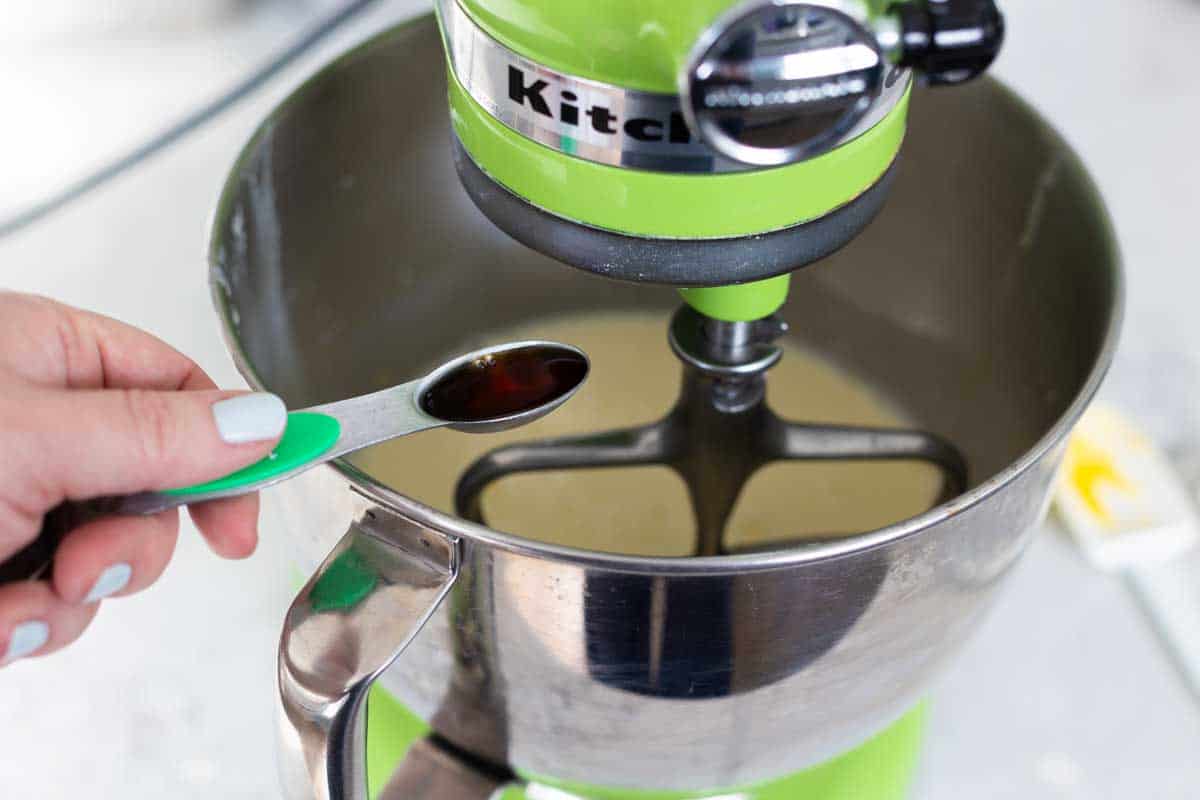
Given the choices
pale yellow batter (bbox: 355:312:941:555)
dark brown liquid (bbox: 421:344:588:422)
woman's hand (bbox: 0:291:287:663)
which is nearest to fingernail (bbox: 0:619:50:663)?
woman's hand (bbox: 0:291:287:663)

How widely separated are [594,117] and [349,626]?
16 cm

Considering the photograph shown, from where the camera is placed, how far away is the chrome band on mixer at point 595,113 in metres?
0.34

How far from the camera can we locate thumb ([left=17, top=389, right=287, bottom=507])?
0.35 meters

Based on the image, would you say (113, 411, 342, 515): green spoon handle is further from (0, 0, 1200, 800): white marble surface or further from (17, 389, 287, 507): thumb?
(0, 0, 1200, 800): white marble surface

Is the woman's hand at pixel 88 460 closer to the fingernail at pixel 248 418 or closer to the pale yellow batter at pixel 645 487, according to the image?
the fingernail at pixel 248 418

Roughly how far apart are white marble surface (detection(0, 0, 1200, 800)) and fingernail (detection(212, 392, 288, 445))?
0.77 ft

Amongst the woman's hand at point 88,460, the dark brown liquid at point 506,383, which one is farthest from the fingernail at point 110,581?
the dark brown liquid at point 506,383

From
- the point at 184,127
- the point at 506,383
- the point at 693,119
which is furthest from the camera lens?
the point at 184,127

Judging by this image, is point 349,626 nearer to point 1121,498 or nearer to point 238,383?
point 238,383

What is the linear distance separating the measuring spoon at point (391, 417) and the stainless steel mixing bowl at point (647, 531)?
0.01 metres

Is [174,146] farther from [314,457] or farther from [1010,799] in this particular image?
[1010,799]

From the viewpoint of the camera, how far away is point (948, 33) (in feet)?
1.06

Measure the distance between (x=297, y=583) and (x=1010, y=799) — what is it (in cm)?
31

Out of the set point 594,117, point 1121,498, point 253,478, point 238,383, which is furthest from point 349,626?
point 1121,498
